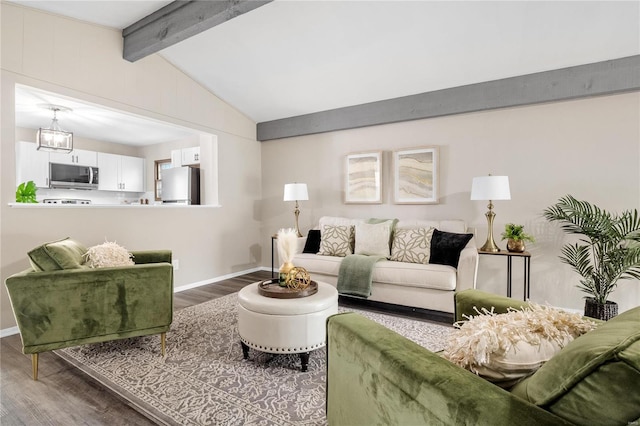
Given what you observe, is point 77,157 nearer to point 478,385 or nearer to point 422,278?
point 422,278

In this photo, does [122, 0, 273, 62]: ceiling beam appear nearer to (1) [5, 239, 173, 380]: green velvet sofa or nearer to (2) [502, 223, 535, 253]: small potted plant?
(1) [5, 239, 173, 380]: green velvet sofa

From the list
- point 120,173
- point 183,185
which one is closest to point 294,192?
point 183,185

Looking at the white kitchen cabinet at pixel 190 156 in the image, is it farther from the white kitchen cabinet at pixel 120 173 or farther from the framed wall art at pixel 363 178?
the framed wall art at pixel 363 178

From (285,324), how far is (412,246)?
193cm

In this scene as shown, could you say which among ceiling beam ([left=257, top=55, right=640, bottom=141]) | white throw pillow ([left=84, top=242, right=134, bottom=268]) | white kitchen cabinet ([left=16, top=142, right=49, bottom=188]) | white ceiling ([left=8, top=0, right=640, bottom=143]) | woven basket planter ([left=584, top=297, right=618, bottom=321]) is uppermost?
white ceiling ([left=8, top=0, right=640, bottom=143])

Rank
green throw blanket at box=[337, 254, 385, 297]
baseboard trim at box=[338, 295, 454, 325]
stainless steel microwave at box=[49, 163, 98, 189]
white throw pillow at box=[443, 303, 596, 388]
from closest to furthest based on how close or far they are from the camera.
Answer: white throw pillow at box=[443, 303, 596, 388] → baseboard trim at box=[338, 295, 454, 325] → green throw blanket at box=[337, 254, 385, 297] → stainless steel microwave at box=[49, 163, 98, 189]

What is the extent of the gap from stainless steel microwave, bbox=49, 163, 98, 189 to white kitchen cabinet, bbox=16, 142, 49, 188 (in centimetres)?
9

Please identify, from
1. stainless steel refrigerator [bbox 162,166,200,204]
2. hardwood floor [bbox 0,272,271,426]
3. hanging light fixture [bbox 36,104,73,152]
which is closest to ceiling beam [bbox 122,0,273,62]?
hanging light fixture [bbox 36,104,73,152]

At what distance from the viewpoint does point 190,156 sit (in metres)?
5.55

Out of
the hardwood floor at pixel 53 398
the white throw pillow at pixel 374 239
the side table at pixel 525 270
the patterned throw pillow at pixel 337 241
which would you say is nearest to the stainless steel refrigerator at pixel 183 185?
the patterned throw pillow at pixel 337 241

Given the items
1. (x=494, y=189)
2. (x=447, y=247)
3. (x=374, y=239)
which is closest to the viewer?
(x=494, y=189)

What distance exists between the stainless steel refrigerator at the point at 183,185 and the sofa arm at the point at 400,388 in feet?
12.9

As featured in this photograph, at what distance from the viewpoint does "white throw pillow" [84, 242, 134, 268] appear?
7.93 ft

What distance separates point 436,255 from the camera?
3.31 metres
